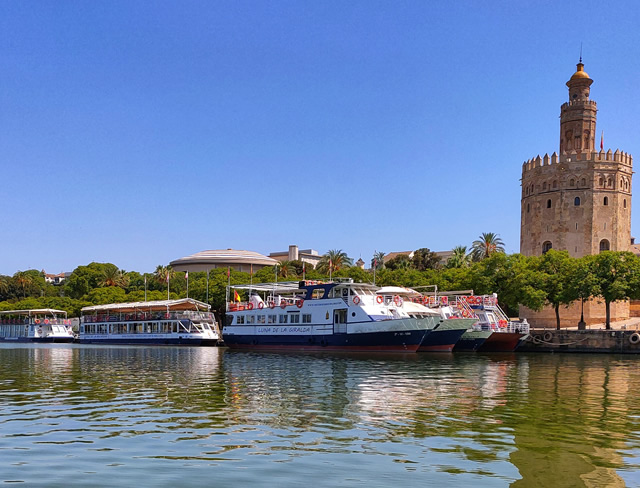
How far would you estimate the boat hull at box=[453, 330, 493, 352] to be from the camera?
54047 mm

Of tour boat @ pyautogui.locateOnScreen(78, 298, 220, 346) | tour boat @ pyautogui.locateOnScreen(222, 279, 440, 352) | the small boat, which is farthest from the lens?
the small boat

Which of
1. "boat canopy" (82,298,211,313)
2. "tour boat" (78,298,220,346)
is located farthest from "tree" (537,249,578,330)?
"boat canopy" (82,298,211,313)

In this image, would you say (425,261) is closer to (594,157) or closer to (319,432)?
(594,157)

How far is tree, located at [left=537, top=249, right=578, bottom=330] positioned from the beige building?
47.1 feet

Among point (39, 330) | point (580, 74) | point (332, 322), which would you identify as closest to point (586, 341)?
point (332, 322)

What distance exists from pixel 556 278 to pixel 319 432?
5635cm

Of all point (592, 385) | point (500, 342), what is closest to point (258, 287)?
point (500, 342)

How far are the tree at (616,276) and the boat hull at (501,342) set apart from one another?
36.3 feet

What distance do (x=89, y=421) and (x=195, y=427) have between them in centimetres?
306

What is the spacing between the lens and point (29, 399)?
846 inches

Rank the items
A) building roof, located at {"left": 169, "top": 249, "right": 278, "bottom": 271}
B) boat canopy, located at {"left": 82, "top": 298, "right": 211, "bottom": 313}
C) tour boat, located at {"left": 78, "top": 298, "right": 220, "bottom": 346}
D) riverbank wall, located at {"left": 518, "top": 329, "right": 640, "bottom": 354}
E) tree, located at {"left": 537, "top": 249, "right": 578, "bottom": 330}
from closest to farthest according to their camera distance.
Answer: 1. riverbank wall, located at {"left": 518, "top": 329, "right": 640, "bottom": 354}
2. tree, located at {"left": 537, "top": 249, "right": 578, "bottom": 330}
3. tour boat, located at {"left": 78, "top": 298, "right": 220, "bottom": 346}
4. boat canopy, located at {"left": 82, "top": 298, "right": 211, "bottom": 313}
5. building roof, located at {"left": 169, "top": 249, "right": 278, "bottom": 271}

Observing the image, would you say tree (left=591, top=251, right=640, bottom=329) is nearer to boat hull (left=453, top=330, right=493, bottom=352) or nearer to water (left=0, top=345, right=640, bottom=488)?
boat hull (left=453, top=330, right=493, bottom=352)

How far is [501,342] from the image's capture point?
187 ft

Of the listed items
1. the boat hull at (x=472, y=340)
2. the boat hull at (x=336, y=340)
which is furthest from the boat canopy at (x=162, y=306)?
the boat hull at (x=472, y=340)
